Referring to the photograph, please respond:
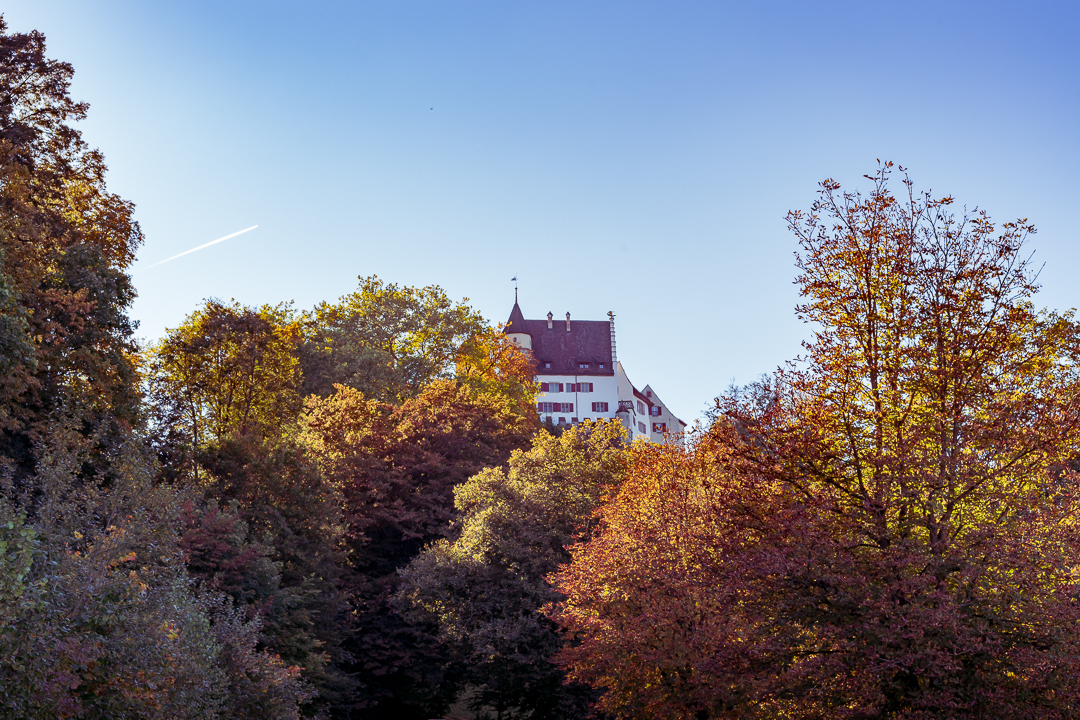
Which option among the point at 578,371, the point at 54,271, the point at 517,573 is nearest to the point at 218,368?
the point at 54,271

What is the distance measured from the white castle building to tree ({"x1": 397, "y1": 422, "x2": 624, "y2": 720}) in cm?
6355

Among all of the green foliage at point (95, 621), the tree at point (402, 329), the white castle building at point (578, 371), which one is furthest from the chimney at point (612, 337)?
the green foliage at point (95, 621)

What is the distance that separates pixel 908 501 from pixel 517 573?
65.7 feet

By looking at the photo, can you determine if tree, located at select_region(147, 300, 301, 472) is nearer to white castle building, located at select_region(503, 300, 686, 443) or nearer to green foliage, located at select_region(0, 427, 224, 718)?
green foliage, located at select_region(0, 427, 224, 718)

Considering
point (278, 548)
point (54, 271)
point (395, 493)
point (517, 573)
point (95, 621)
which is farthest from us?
point (395, 493)

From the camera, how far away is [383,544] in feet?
129

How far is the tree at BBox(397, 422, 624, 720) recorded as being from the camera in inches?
1202

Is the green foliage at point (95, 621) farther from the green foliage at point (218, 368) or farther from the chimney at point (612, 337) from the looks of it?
the chimney at point (612, 337)

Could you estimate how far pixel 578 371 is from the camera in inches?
4028

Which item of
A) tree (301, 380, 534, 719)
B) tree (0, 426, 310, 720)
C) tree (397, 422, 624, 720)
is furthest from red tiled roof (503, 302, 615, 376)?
tree (0, 426, 310, 720)

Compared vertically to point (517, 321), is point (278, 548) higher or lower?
lower

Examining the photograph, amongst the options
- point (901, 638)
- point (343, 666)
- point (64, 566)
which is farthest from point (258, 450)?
point (901, 638)

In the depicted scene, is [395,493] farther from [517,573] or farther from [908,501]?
[908,501]

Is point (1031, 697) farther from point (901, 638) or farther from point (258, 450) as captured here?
point (258, 450)
